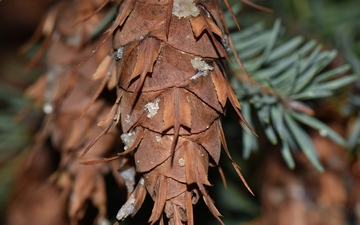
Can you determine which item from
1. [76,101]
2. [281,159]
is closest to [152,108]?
[76,101]

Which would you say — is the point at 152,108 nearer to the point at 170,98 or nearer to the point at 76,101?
the point at 170,98

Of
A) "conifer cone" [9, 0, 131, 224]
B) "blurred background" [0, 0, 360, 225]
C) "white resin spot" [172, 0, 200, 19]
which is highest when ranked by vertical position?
"white resin spot" [172, 0, 200, 19]

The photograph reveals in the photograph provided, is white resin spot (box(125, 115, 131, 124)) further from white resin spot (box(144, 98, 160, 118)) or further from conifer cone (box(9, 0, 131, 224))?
conifer cone (box(9, 0, 131, 224))

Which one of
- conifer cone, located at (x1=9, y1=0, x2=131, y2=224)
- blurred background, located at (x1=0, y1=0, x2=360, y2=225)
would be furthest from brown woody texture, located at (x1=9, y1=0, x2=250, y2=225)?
blurred background, located at (x1=0, y1=0, x2=360, y2=225)

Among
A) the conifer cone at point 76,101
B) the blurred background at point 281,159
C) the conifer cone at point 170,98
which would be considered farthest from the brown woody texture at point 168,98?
the blurred background at point 281,159

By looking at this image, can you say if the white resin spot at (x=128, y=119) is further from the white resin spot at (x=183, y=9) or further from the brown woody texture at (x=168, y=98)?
the white resin spot at (x=183, y=9)

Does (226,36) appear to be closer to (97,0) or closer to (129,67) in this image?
(129,67)
